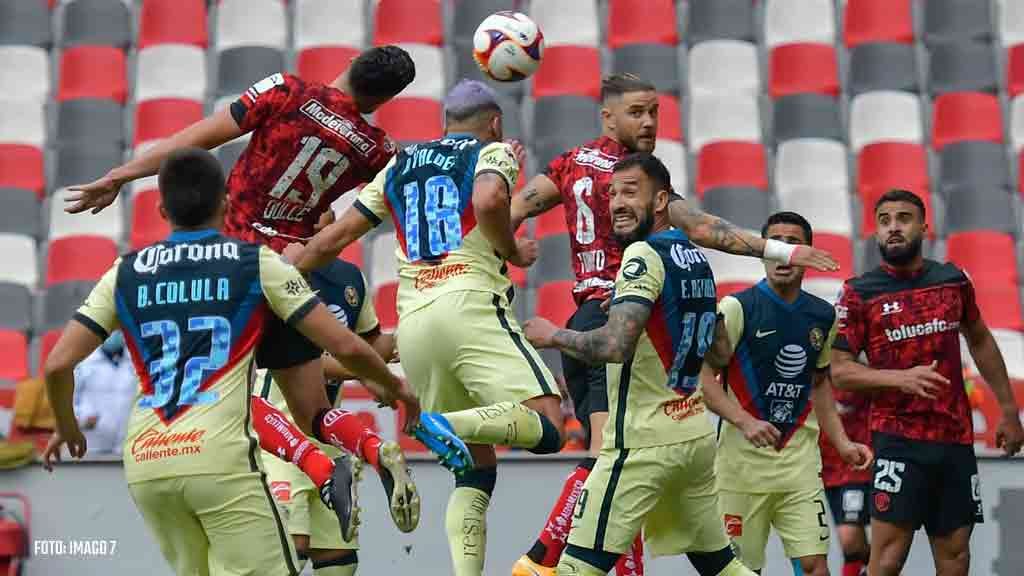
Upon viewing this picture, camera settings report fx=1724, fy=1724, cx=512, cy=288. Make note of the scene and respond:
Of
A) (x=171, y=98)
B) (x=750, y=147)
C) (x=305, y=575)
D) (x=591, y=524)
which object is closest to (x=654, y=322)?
(x=591, y=524)

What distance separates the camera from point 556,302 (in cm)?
1399

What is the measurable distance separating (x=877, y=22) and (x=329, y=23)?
5.42 m

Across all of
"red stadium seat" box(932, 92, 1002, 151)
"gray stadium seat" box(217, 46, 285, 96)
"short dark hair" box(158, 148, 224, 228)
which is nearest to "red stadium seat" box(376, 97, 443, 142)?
"gray stadium seat" box(217, 46, 285, 96)

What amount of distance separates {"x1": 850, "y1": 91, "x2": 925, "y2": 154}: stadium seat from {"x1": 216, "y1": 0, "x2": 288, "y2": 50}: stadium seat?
5651 millimetres

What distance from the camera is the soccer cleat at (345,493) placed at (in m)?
6.96

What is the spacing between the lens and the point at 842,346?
31.0 feet

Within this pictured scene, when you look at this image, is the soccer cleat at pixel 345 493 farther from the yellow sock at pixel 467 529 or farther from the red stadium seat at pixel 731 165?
the red stadium seat at pixel 731 165

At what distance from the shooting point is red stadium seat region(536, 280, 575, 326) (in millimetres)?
13914

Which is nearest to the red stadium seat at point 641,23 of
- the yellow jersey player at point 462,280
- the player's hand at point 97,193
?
the yellow jersey player at point 462,280

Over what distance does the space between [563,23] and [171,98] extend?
12.8 ft

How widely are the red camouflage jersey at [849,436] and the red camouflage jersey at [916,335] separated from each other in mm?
1176

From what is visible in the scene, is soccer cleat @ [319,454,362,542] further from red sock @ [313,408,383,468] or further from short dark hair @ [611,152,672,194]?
short dark hair @ [611,152,672,194]

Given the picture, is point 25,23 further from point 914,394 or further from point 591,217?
point 914,394

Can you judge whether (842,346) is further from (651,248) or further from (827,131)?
(827,131)
